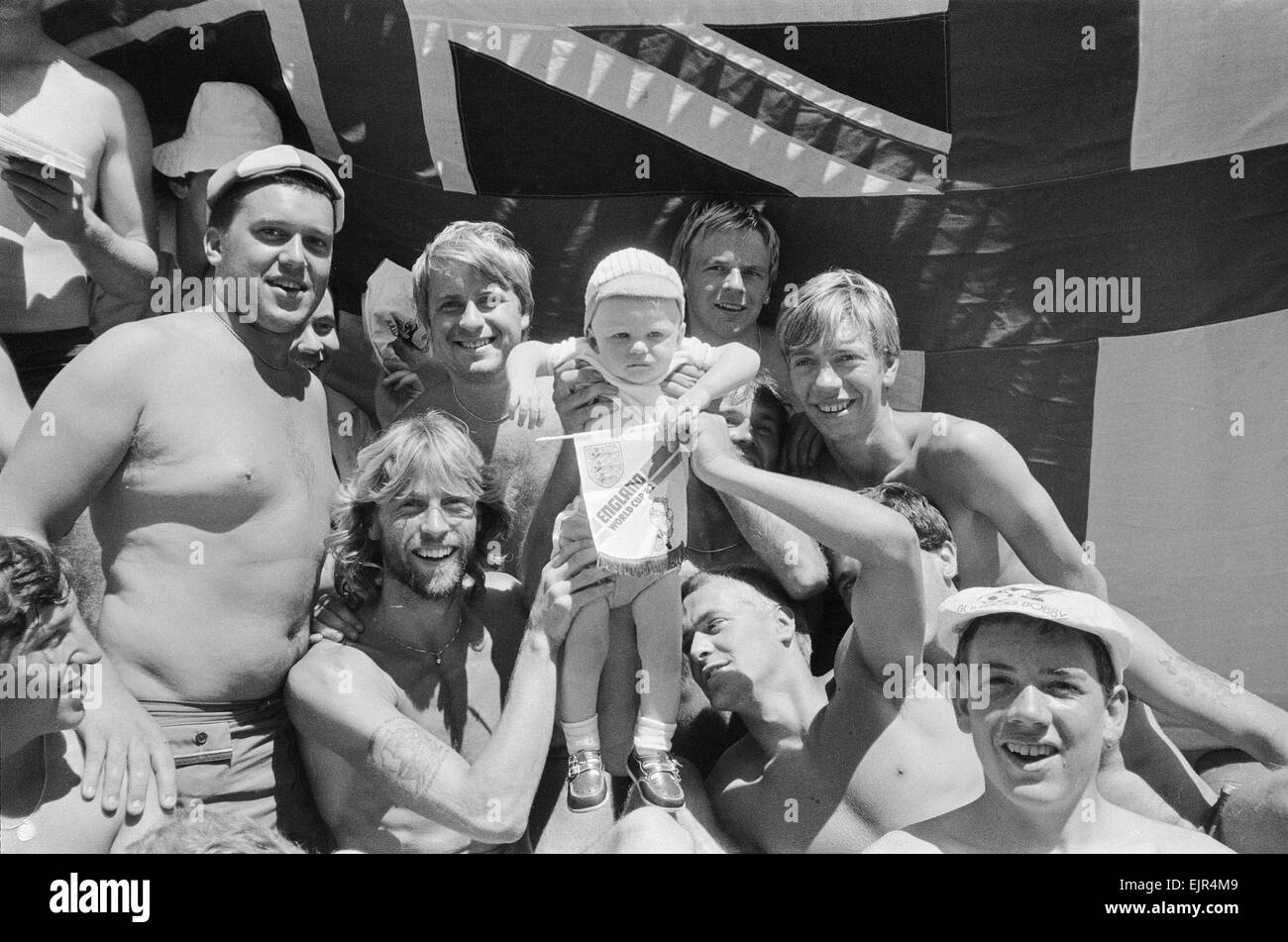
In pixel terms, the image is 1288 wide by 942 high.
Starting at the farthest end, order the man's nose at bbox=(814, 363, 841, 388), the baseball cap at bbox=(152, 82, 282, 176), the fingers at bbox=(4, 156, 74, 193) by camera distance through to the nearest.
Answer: the baseball cap at bbox=(152, 82, 282, 176)
the man's nose at bbox=(814, 363, 841, 388)
the fingers at bbox=(4, 156, 74, 193)

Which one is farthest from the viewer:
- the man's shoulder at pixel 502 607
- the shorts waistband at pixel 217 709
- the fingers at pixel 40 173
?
the man's shoulder at pixel 502 607

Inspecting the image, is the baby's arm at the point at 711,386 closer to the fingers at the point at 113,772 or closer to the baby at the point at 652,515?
the baby at the point at 652,515

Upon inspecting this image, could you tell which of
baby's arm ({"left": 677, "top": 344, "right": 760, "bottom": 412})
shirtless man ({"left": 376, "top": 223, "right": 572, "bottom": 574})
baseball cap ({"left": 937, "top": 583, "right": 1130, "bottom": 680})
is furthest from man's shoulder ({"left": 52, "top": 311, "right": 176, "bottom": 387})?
baseball cap ({"left": 937, "top": 583, "right": 1130, "bottom": 680})

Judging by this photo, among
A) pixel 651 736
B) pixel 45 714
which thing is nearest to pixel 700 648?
pixel 651 736

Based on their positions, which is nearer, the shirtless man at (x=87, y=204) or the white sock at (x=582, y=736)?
the white sock at (x=582, y=736)

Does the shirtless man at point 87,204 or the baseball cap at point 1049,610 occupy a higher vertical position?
the shirtless man at point 87,204

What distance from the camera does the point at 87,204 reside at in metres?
3.96

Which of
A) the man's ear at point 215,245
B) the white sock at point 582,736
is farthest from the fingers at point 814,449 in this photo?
the man's ear at point 215,245

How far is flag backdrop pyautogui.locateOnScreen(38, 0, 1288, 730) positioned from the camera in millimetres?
4648

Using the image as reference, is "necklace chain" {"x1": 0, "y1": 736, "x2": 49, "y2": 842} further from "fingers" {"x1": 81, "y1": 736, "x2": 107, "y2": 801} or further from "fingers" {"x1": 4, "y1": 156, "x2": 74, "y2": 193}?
"fingers" {"x1": 4, "y1": 156, "x2": 74, "y2": 193}

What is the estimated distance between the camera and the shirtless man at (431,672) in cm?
345

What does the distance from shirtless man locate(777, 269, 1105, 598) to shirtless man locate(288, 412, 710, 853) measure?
907 millimetres

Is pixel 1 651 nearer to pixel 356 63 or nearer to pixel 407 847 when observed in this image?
pixel 407 847

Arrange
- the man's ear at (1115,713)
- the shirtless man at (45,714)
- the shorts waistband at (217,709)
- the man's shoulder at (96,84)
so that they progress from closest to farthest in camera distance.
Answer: the shirtless man at (45,714) < the man's ear at (1115,713) < the shorts waistband at (217,709) < the man's shoulder at (96,84)
